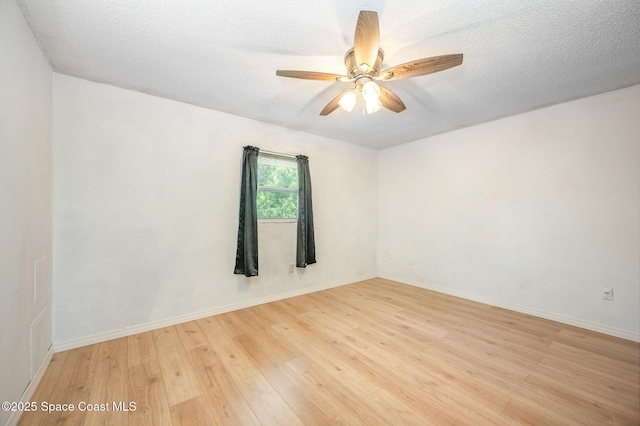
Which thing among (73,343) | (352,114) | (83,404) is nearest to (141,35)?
(352,114)

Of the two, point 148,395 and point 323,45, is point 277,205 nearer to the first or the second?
point 323,45

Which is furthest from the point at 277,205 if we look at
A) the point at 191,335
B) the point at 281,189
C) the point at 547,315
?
the point at 547,315

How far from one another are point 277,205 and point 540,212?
319 cm

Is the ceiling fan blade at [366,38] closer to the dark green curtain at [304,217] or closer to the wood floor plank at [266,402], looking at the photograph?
the dark green curtain at [304,217]

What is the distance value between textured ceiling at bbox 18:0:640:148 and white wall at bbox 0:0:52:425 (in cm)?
25

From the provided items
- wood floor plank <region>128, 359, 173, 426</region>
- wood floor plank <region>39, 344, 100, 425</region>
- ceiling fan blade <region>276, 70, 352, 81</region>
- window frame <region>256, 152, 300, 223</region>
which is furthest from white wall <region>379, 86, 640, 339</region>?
wood floor plank <region>39, 344, 100, 425</region>

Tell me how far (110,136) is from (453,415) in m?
3.41

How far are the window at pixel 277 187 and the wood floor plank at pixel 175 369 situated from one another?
158 centimetres

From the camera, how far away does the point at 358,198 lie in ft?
13.6

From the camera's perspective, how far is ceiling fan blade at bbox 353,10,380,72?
1.18 m

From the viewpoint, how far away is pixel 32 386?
1.50 m

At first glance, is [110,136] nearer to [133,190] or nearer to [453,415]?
[133,190]

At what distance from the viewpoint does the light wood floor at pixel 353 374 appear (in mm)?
1363

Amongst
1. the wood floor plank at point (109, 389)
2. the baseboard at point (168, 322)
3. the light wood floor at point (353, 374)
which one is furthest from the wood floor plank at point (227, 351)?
the wood floor plank at point (109, 389)
